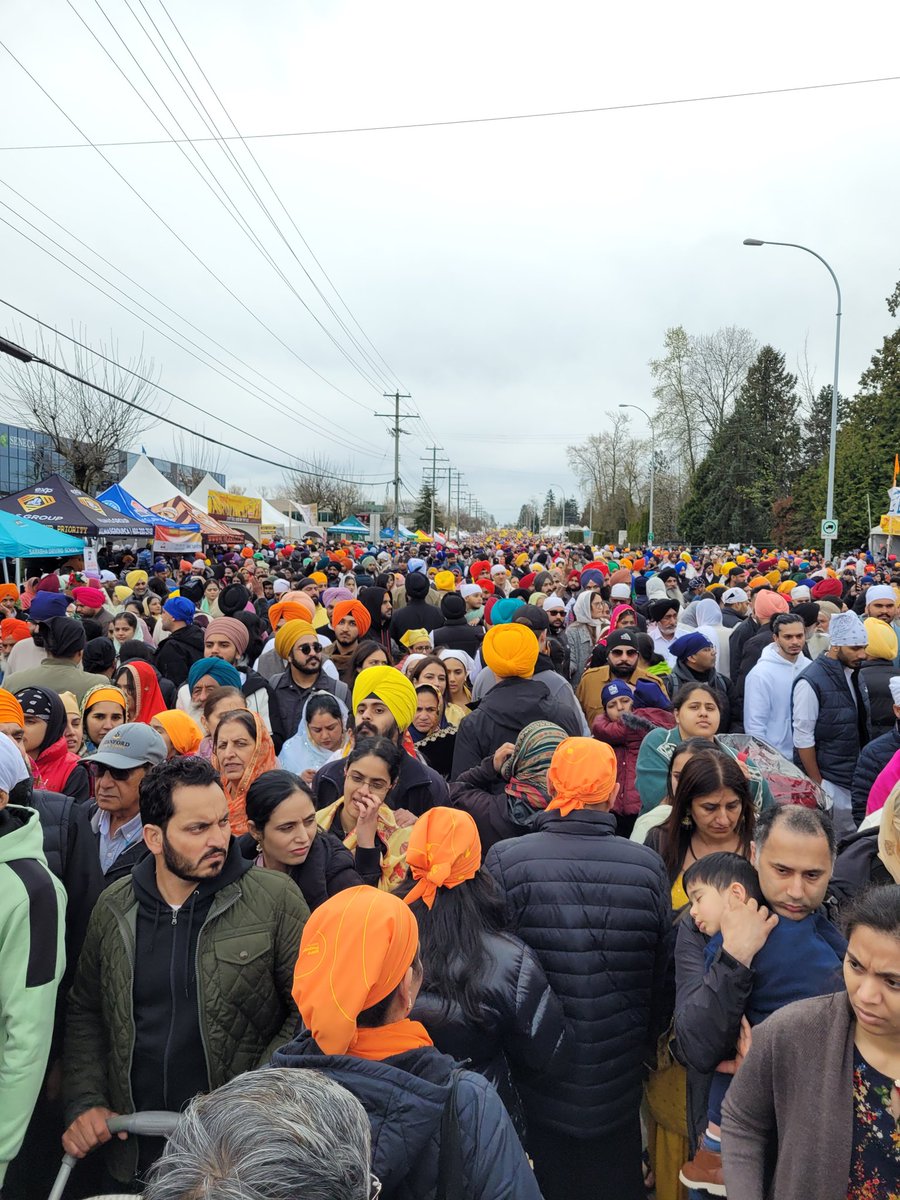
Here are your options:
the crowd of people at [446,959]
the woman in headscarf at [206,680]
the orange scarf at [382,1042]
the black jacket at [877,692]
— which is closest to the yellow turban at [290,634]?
the woman in headscarf at [206,680]

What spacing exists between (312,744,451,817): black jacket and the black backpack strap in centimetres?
254

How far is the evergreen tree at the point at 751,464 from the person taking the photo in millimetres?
57250

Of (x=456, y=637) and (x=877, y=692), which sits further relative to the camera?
(x=456, y=637)

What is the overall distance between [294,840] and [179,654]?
5154 millimetres

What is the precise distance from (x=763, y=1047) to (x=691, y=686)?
286 cm

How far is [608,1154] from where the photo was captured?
9.75ft

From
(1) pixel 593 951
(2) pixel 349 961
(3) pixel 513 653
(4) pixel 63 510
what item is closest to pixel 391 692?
(3) pixel 513 653

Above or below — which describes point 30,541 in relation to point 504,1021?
above

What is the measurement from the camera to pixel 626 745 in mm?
4910

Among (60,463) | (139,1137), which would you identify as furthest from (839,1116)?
(60,463)

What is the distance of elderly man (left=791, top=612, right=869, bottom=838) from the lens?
5.84 meters

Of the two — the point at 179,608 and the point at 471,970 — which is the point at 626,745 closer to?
the point at 471,970

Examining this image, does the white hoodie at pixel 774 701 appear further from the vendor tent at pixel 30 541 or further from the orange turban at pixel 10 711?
the vendor tent at pixel 30 541

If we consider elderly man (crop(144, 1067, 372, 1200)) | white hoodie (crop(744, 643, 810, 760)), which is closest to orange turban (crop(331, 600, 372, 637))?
white hoodie (crop(744, 643, 810, 760))
